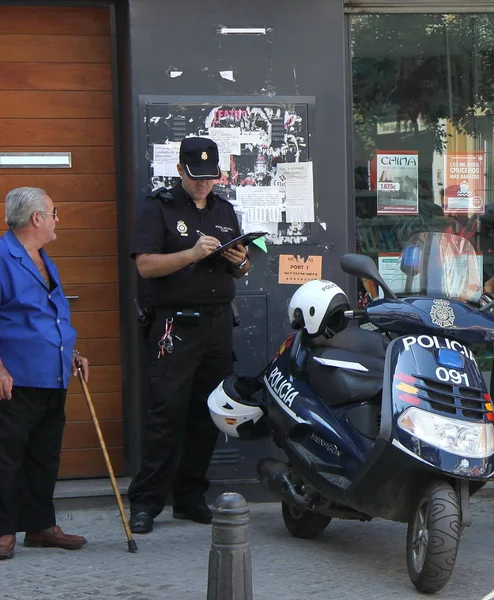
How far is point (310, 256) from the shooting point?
672 cm

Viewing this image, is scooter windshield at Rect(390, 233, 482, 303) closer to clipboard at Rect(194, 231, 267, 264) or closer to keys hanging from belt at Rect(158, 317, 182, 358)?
clipboard at Rect(194, 231, 267, 264)

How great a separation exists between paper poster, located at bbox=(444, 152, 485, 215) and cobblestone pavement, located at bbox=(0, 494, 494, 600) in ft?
6.69

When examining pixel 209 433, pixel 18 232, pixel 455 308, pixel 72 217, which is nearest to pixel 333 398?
pixel 455 308

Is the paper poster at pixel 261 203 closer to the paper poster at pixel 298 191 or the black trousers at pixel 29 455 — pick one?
the paper poster at pixel 298 191

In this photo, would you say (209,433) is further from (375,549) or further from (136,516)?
(375,549)

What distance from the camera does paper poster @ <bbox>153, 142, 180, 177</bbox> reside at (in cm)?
651

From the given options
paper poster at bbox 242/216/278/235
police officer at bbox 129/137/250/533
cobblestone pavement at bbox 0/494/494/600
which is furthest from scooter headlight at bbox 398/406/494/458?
paper poster at bbox 242/216/278/235

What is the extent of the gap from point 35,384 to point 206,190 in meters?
1.44

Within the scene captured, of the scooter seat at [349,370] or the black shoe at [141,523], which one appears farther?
the black shoe at [141,523]

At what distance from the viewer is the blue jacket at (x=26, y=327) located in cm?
546

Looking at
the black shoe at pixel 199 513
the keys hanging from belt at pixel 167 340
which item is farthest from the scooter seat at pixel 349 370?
the black shoe at pixel 199 513

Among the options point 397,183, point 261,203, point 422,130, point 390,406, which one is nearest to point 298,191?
point 261,203

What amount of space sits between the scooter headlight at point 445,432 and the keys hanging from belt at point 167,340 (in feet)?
5.39

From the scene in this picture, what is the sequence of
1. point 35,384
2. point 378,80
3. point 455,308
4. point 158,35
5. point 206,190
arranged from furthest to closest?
point 378,80
point 158,35
point 206,190
point 35,384
point 455,308
